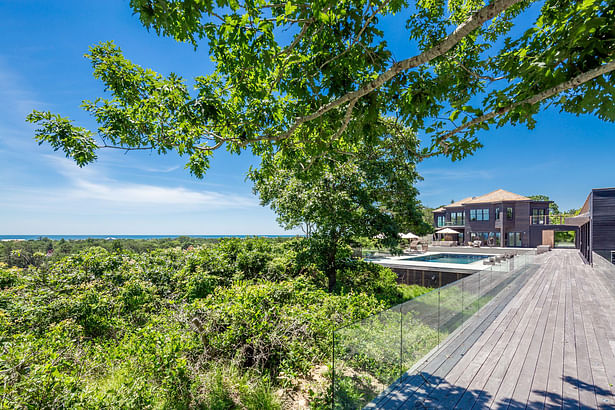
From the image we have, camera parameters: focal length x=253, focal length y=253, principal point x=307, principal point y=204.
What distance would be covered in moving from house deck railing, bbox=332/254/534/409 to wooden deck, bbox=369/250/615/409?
0.56 ft

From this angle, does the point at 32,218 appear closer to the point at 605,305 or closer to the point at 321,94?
the point at 321,94

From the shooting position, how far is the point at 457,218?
119ft

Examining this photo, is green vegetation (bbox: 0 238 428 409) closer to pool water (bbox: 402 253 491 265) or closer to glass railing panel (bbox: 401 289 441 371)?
glass railing panel (bbox: 401 289 441 371)

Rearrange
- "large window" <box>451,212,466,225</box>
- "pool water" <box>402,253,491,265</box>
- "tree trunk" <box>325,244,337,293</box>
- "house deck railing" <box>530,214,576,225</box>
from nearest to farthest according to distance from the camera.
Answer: "tree trunk" <box>325,244,337,293</box>
"pool water" <box>402,253,491,265</box>
"house deck railing" <box>530,214,576,225</box>
"large window" <box>451,212,466,225</box>

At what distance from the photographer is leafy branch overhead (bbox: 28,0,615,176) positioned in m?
2.74

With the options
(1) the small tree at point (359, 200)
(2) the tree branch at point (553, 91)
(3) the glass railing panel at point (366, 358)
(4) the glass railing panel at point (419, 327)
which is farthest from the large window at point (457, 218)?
(3) the glass railing panel at point (366, 358)

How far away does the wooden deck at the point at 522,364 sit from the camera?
3.08 m

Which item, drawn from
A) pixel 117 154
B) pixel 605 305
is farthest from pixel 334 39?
pixel 605 305

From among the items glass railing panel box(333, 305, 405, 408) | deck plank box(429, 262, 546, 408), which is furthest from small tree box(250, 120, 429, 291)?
glass railing panel box(333, 305, 405, 408)

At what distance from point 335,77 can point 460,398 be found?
15.2ft

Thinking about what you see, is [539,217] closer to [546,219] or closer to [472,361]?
[546,219]

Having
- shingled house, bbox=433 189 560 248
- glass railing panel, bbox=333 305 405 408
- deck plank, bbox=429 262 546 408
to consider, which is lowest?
deck plank, bbox=429 262 546 408

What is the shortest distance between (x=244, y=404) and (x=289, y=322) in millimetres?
1542

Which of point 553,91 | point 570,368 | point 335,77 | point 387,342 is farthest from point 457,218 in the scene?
point 335,77
